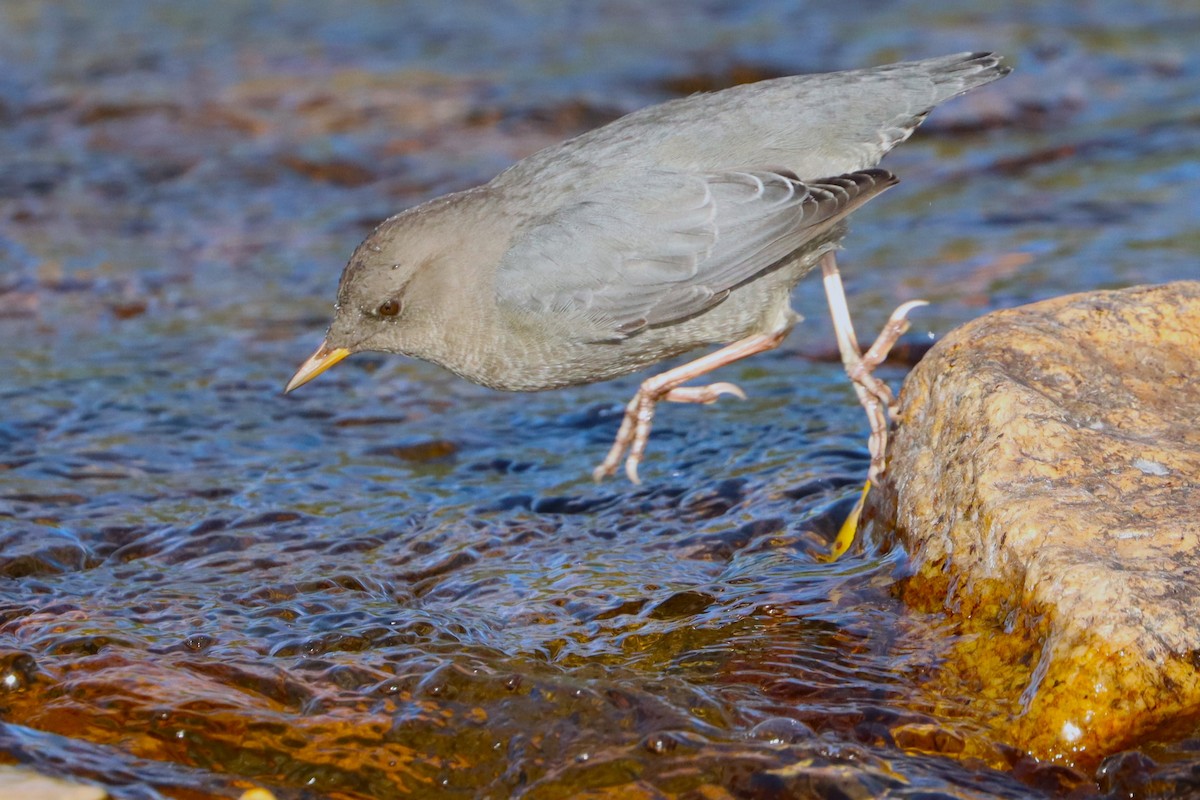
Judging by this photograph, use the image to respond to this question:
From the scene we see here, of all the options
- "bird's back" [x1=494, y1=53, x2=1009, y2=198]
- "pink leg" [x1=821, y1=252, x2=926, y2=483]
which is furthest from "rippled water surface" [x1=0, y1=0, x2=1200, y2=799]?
"bird's back" [x1=494, y1=53, x2=1009, y2=198]

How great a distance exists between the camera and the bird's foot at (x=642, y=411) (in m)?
4.84

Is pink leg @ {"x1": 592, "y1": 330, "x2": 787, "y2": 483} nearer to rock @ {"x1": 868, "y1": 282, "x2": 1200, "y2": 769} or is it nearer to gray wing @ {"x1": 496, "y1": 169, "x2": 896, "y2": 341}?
gray wing @ {"x1": 496, "y1": 169, "x2": 896, "y2": 341}

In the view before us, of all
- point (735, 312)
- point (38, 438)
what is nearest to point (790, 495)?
point (735, 312)

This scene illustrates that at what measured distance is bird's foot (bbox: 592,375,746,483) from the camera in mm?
4840

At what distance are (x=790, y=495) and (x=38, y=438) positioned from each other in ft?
9.80

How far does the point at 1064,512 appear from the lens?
3467 millimetres

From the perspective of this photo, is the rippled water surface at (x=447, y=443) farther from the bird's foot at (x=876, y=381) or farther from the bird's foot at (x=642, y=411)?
the bird's foot at (x=876, y=381)

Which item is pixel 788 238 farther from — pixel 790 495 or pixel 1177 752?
pixel 1177 752

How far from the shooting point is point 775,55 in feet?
35.4

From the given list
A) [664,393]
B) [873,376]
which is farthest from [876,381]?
[664,393]

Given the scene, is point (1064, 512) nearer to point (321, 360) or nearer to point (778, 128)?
point (778, 128)

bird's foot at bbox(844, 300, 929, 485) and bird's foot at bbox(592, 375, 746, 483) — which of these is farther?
bird's foot at bbox(592, 375, 746, 483)

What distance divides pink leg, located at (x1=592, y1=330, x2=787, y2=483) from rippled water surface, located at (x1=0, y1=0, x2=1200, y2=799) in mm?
214

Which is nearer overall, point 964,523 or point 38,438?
point 964,523
